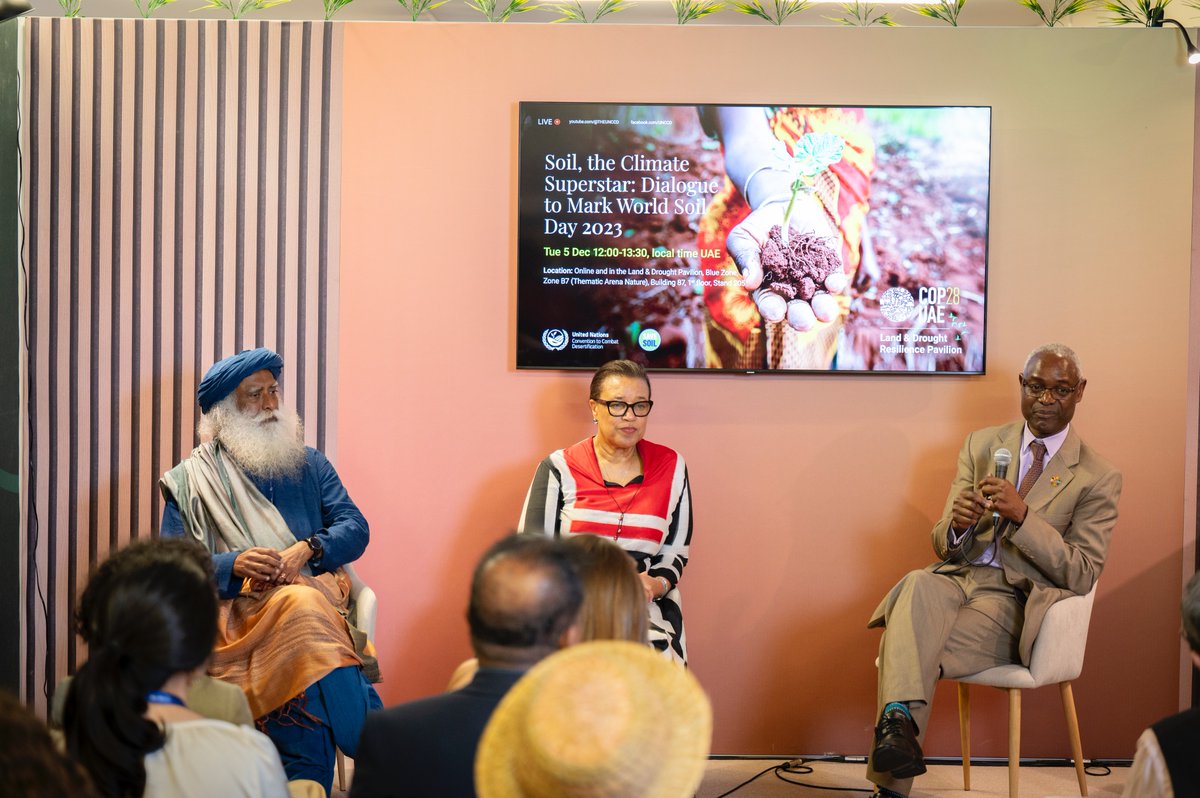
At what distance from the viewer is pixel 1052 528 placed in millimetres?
Result: 4191

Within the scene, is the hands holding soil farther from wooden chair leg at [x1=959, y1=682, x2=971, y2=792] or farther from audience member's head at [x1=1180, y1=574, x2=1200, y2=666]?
audience member's head at [x1=1180, y1=574, x2=1200, y2=666]

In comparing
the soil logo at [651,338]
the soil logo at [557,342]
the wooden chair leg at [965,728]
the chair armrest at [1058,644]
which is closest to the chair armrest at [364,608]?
the soil logo at [557,342]

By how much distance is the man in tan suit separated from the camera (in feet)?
13.5

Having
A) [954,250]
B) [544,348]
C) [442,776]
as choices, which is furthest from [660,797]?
[954,250]

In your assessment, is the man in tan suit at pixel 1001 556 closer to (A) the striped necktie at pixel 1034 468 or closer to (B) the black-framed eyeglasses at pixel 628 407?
(A) the striped necktie at pixel 1034 468

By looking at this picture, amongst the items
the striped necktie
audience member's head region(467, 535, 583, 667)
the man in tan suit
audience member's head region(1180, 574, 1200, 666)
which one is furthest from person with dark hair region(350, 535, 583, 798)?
the striped necktie

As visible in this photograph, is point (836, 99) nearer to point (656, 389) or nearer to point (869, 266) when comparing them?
point (869, 266)

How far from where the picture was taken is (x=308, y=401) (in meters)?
4.90

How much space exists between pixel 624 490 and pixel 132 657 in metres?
2.45

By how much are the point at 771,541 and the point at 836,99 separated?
1.90 metres

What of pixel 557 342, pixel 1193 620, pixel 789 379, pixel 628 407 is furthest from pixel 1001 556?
pixel 1193 620

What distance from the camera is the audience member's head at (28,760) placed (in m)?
1.43

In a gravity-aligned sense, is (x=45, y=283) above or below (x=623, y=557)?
above

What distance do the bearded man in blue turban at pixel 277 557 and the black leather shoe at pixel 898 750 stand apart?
1.72 meters
